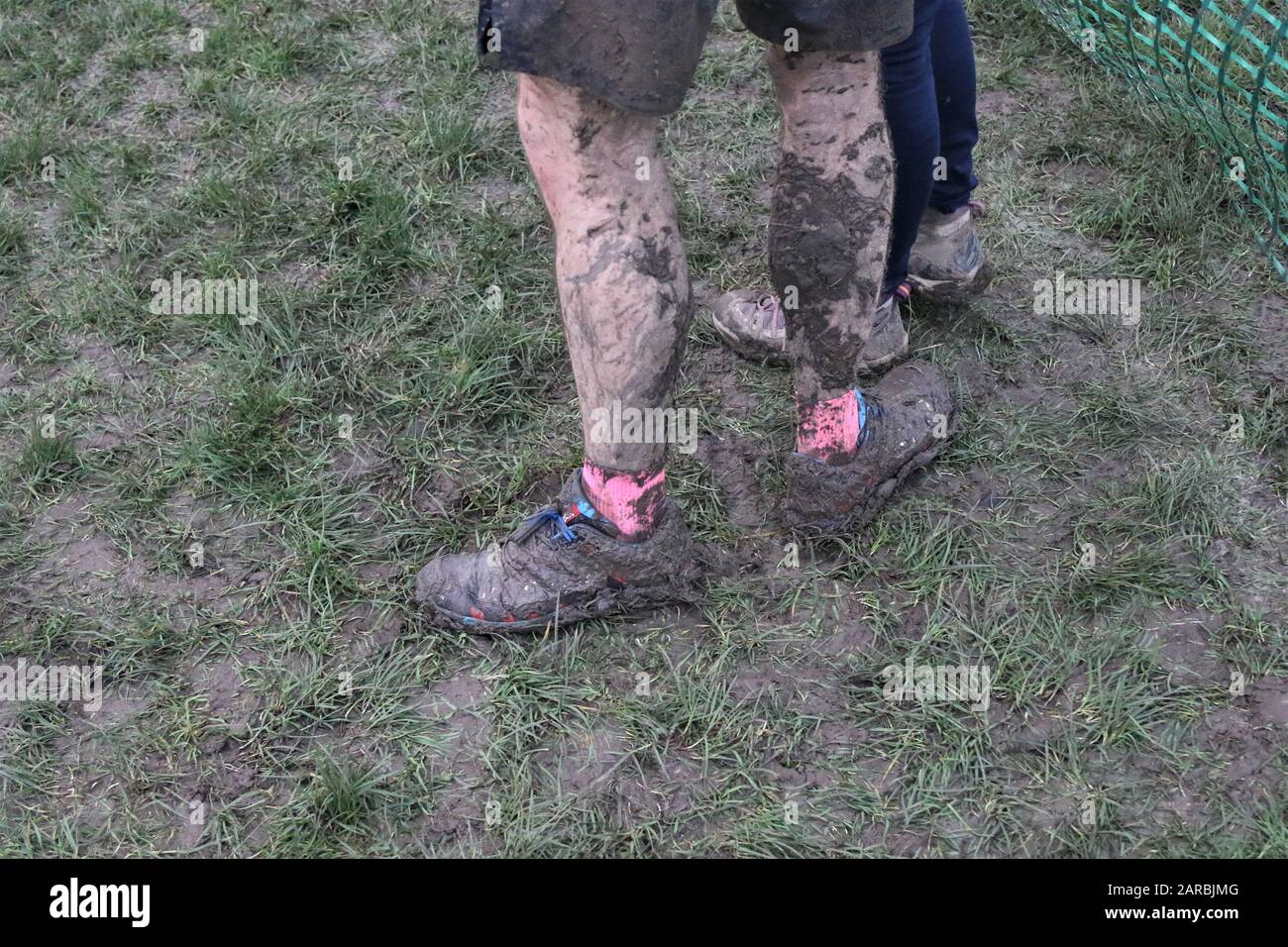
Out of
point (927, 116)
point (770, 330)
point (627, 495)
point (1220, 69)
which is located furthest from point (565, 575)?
point (1220, 69)

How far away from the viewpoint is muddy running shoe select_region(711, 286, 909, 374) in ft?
8.92

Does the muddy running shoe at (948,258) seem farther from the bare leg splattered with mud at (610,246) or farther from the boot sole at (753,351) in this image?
the bare leg splattered with mud at (610,246)

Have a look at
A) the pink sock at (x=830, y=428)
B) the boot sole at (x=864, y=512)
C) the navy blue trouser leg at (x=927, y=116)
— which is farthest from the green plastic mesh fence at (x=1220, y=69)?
the pink sock at (x=830, y=428)

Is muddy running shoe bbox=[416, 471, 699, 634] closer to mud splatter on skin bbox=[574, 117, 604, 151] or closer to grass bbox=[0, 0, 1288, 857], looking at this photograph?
grass bbox=[0, 0, 1288, 857]

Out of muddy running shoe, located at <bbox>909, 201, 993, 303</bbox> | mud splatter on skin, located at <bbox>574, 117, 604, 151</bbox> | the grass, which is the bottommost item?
the grass

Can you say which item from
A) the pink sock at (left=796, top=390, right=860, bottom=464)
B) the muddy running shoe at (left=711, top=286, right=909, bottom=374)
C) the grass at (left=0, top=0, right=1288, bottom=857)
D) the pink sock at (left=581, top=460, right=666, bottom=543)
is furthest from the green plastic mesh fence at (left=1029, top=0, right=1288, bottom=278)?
the pink sock at (left=581, top=460, right=666, bottom=543)

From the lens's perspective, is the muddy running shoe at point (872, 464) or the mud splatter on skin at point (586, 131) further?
the muddy running shoe at point (872, 464)

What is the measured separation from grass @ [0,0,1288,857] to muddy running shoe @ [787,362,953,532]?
0.25 feet

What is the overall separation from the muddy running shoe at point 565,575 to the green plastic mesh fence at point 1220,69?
6.51ft

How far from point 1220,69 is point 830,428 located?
1.74 m

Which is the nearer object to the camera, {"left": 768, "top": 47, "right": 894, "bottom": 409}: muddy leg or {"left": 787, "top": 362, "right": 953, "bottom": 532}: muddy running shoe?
{"left": 768, "top": 47, "right": 894, "bottom": 409}: muddy leg

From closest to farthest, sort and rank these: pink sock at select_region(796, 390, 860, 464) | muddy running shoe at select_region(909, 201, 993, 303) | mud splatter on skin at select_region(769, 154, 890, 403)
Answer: mud splatter on skin at select_region(769, 154, 890, 403) → pink sock at select_region(796, 390, 860, 464) → muddy running shoe at select_region(909, 201, 993, 303)

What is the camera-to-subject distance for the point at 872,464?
2.38m

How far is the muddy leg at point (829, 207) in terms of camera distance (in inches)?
80.1
